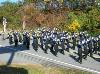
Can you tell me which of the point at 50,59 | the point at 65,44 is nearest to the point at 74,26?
the point at 65,44

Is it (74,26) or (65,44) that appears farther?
(74,26)

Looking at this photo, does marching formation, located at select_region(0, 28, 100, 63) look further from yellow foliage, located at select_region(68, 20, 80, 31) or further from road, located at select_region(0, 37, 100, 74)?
yellow foliage, located at select_region(68, 20, 80, 31)

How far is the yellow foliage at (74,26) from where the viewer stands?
1844 inches

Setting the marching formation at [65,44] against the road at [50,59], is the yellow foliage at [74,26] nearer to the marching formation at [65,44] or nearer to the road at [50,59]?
the marching formation at [65,44]

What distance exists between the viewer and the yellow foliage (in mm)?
46850

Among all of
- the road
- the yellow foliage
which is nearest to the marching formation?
the road

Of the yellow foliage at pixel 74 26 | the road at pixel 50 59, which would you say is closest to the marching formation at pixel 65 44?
the road at pixel 50 59

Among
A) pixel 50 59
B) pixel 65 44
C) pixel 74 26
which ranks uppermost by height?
pixel 65 44

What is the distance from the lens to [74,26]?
47.7 meters

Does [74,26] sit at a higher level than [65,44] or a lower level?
lower

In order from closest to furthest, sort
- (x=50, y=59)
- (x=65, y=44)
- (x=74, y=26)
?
(x=50, y=59) < (x=65, y=44) < (x=74, y=26)

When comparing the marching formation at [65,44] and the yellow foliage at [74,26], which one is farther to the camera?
the yellow foliage at [74,26]

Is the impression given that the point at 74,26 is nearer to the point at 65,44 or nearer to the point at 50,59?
the point at 65,44

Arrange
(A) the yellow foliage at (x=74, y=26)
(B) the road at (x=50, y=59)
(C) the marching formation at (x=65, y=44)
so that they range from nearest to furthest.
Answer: (B) the road at (x=50, y=59), (C) the marching formation at (x=65, y=44), (A) the yellow foliage at (x=74, y=26)
